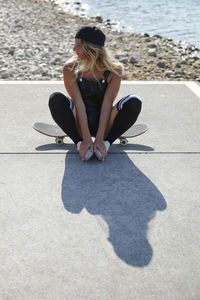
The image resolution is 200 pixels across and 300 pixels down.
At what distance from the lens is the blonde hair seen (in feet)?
12.7

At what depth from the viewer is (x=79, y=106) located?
3975mm

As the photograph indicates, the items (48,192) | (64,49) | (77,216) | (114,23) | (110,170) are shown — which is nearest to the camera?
(77,216)

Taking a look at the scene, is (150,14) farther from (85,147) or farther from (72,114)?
(85,147)

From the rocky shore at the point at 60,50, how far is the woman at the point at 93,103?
329cm

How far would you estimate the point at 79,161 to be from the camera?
13.0ft

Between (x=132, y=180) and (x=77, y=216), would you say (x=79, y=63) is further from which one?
(x=77, y=216)

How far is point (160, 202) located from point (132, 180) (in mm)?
392

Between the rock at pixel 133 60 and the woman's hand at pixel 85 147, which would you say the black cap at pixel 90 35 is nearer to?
the woman's hand at pixel 85 147

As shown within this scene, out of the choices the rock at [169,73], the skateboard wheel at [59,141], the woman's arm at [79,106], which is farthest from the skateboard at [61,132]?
the rock at [169,73]

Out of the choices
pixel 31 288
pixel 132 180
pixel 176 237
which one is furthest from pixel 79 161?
pixel 31 288

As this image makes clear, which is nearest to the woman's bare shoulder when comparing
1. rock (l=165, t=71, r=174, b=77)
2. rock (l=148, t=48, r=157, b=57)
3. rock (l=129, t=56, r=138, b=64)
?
rock (l=165, t=71, r=174, b=77)

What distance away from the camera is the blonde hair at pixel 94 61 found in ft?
12.7

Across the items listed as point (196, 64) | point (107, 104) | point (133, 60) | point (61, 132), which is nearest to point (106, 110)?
point (107, 104)

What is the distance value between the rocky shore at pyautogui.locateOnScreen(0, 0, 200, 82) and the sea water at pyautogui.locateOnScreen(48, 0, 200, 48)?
101cm
